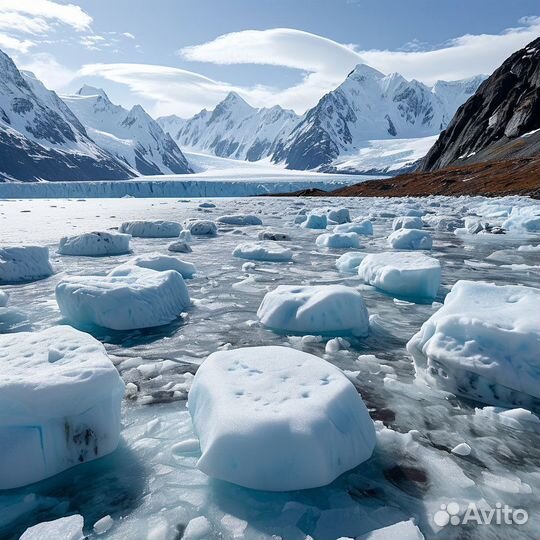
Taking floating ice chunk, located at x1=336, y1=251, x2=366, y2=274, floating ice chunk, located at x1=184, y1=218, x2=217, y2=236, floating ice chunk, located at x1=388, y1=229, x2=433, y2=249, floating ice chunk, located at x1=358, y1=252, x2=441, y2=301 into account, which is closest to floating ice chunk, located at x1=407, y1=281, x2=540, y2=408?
floating ice chunk, located at x1=358, y1=252, x2=441, y2=301

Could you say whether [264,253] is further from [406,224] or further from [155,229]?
[406,224]

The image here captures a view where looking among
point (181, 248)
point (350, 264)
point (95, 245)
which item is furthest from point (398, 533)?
point (95, 245)

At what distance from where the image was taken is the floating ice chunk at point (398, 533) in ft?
7.78

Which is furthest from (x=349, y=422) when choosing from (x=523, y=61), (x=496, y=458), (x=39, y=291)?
(x=523, y=61)

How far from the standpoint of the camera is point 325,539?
240 centimetres

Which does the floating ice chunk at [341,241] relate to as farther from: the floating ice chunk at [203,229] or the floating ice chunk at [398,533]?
the floating ice chunk at [398,533]

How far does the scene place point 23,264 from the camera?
8.90m

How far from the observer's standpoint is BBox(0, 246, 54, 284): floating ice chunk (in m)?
8.72

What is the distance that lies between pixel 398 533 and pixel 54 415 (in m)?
2.02

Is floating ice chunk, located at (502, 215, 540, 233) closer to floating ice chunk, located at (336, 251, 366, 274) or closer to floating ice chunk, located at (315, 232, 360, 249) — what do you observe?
floating ice chunk, located at (315, 232, 360, 249)

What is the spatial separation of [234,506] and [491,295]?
3428 millimetres

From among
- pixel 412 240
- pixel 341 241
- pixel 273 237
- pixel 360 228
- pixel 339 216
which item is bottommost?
pixel 339 216

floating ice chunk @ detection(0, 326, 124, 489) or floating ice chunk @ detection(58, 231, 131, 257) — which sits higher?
floating ice chunk @ detection(0, 326, 124, 489)

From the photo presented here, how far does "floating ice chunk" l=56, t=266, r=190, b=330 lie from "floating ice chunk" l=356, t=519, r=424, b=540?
158 inches
